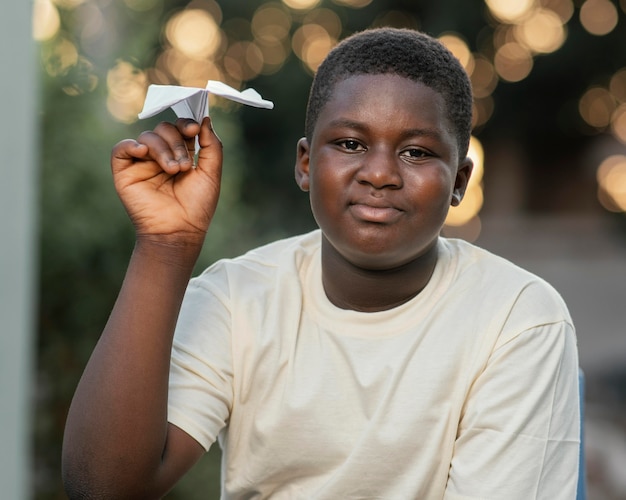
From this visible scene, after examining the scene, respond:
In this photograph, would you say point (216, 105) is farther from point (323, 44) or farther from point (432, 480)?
point (323, 44)

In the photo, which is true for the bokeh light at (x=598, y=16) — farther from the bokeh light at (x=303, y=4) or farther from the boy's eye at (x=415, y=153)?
the boy's eye at (x=415, y=153)

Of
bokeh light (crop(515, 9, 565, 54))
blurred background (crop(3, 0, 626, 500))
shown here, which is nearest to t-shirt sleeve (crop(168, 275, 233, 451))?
blurred background (crop(3, 0, 626, 500))

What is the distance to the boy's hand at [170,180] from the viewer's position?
181 cm

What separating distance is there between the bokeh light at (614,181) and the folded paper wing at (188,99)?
1200cm

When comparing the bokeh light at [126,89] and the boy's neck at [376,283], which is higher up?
the bokeh light at [126,89]

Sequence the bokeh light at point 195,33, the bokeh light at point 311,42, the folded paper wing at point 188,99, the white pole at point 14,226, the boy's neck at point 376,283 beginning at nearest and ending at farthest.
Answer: the folded paper wing at point 188,99, the boy's neck at point 376,283, the white pole at point 14,226, the bokeh light at point 195,33, the bokeh light at point 311,42

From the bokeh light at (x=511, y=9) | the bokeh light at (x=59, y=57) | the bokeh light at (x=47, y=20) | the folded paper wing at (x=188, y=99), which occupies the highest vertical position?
the bokeh light at (x=511, y=9)

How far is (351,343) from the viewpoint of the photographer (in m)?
1.96

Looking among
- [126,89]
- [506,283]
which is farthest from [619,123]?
[506,283]

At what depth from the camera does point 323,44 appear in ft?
40.0

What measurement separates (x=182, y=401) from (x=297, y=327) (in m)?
0.29

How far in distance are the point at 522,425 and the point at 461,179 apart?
58 centimetres

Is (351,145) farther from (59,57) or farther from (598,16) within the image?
(598,16)

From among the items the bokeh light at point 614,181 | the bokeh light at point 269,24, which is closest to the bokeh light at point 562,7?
the bokeh light at point 614,181
